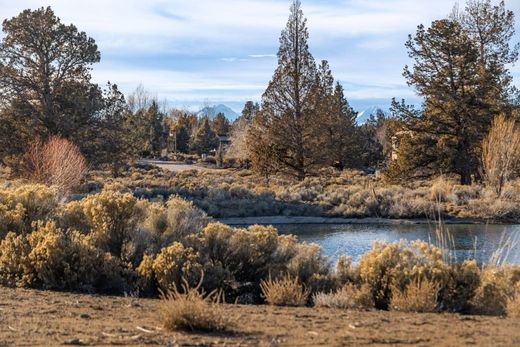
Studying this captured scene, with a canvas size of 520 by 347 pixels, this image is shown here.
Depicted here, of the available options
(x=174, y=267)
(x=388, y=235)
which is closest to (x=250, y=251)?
(x=174, y=267)

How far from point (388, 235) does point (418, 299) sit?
16161mm

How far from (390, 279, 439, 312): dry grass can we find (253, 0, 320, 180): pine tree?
29383 mm

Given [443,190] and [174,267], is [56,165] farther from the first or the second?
[174,267]

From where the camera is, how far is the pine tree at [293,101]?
1481 inches

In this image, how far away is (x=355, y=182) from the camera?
143ft

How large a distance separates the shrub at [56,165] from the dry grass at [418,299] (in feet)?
64.1

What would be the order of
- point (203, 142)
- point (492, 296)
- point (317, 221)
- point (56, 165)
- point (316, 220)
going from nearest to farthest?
point (492, 296) → point (56, 165) → point (317, 221) → point (316, 220) → point (203, 142)

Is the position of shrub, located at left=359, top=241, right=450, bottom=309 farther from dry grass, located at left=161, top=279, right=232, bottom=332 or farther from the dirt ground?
dry grass, located at left=161, top=279, right=232, bottom=332

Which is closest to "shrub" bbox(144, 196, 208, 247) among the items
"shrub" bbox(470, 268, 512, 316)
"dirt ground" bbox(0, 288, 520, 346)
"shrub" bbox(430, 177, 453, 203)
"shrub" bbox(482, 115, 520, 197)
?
"dirt ground" bbox(0, 288, 520, 346)

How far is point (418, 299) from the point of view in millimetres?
8078

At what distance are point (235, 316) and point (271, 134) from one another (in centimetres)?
3091

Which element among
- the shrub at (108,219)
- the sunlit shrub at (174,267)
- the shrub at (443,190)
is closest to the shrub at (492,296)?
the sunlit shrub at (174,267)

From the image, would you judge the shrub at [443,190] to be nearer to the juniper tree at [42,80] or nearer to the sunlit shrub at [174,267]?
the juniper tree at [42,80]

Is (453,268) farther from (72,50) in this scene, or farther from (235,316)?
(72,50)
